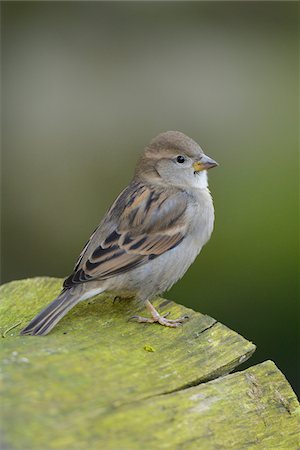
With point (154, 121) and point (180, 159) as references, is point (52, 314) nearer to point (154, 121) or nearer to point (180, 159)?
point (180, 159)

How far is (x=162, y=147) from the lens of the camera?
435cm

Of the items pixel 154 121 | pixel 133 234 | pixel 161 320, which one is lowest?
pixel 161 320

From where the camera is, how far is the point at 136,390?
7.82 feet

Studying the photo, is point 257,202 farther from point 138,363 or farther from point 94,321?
point 138,363

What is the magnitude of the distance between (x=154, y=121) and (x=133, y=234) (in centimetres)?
321

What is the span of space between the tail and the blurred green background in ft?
6.17

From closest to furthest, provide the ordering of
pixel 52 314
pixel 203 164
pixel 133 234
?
pixel 52 314, pixel 133 234, pixel 203 164

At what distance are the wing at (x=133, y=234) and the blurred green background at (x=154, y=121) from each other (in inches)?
49.9

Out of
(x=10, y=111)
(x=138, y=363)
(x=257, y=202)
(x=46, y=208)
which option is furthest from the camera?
(x=10, y=111)

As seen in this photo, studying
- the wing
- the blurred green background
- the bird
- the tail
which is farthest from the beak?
the tail

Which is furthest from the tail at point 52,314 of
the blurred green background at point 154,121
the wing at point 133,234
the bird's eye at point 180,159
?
the blurred green background at point 154,121

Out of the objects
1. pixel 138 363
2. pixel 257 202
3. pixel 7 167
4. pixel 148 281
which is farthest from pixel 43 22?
pixel 138 363

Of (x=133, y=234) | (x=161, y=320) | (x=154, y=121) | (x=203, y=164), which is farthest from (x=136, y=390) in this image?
(x=154, y=121)

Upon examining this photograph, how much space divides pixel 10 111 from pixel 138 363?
4839 millimetres
